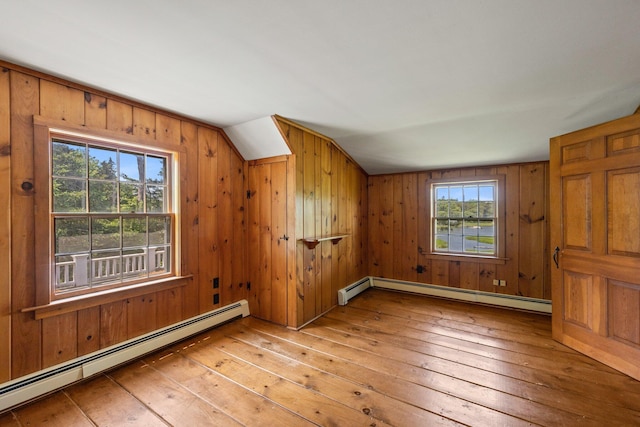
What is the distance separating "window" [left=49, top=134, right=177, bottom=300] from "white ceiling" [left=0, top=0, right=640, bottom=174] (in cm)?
56

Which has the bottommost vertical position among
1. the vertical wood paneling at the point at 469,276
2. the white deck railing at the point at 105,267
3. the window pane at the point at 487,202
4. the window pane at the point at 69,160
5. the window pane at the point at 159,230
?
the vertical wood paneling at the point at 469,276

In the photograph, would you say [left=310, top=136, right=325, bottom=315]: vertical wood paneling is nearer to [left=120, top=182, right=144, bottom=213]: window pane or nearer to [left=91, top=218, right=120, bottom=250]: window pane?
[left=120, top=182, right=144, bottom=213]: window pane

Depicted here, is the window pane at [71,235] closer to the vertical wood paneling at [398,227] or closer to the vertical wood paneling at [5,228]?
the vertical wood paneling at [5,228]

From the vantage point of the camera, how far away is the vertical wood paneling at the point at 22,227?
5.71ft

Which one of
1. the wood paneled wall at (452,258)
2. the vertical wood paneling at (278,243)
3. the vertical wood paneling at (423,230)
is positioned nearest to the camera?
the vertical wood paneling at (278,243)

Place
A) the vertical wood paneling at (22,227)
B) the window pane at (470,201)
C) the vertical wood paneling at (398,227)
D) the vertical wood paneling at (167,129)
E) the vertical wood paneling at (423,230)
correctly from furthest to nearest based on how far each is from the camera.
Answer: the vertical wood paneling at (398,227), the vertical wood paneling at (423,230), the window pane at (470,201), the vertical wood paneling at (167,129), the vertical wood paneling at (22,227)

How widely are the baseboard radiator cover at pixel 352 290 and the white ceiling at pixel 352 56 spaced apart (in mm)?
2316

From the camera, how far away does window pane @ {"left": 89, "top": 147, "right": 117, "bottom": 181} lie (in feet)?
7.00

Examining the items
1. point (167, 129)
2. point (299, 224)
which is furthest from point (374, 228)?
point (167, 129)

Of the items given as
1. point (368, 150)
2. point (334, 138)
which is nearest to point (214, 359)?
point (334, 138)

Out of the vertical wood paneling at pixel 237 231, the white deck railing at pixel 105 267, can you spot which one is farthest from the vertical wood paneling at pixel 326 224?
the white deck railing at pixel 105 267

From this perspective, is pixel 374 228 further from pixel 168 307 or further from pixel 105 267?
pixel 105 267

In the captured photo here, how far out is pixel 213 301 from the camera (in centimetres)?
Answer: 295

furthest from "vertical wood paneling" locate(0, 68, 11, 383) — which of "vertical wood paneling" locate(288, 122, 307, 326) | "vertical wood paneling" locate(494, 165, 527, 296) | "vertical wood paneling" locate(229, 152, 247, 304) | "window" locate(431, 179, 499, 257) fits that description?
"vertical wood paneling" locate(494, 165, 527, 296)
